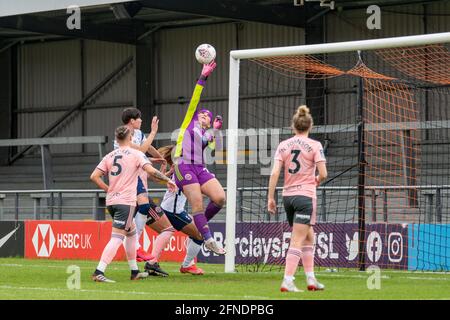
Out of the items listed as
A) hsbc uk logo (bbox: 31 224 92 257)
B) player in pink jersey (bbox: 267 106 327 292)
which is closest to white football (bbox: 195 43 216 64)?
player in pink jersey (bbox: 267 106 327 292)

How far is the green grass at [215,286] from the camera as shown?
1126 cm

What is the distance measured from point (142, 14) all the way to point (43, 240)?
34.0ft

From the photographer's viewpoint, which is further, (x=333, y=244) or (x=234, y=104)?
(x=333, y=244)

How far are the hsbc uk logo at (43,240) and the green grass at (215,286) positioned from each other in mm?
5260

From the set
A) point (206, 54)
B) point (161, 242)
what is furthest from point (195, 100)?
point (161, 242)

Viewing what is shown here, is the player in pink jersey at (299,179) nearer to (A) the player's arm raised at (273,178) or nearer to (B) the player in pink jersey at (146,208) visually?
(A) the player's arm raised at (273,178)

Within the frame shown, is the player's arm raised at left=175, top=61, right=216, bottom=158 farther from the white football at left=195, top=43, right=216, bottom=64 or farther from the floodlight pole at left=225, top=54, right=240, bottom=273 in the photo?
the floodlight pole at left=225, top=54, right=240, bottom=273

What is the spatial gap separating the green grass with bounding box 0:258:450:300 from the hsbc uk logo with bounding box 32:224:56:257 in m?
5.26

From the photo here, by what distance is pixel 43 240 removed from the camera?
2200 centimetres

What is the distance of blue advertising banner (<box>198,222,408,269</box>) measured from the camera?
17125mm

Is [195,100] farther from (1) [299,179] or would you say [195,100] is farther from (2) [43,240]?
(2) [43,240]

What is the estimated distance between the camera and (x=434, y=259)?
54.6ft

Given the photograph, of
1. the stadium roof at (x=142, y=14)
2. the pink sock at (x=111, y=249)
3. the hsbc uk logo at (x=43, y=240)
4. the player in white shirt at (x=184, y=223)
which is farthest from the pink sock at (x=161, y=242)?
the stadium roof at (x=142, y=14)
